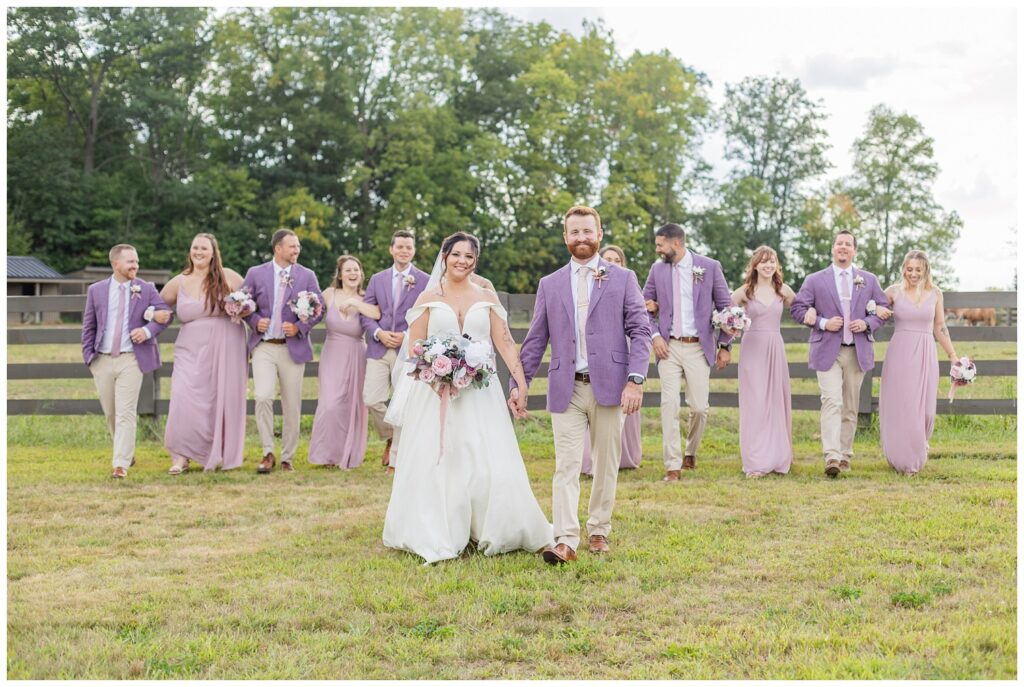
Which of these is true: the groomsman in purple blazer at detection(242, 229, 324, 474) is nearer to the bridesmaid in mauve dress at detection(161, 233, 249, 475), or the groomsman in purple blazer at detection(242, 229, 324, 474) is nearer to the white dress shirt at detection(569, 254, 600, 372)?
the bridesmaid in mauve dress at detection(161, 233, 249, 475)

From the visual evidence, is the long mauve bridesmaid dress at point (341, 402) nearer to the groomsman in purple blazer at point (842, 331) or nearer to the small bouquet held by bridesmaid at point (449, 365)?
the small bouquet held by bridesmaid at point (449, 365)

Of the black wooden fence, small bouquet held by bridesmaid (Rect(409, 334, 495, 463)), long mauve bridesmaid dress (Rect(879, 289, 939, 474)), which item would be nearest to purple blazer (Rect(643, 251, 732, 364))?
long mauve bridesmaid dress (Rect(879, 289, 939, 474))

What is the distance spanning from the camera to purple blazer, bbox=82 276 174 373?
10.0 m

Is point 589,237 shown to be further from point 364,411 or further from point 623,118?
point 623,118

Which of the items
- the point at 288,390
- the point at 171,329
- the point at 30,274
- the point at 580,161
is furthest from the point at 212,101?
the point at 288,390

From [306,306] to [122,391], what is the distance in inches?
75.9

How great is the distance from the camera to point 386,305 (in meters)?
10.5

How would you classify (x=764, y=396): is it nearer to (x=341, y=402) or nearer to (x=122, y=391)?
(x=341, y=402)

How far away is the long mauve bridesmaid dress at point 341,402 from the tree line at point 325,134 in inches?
1117

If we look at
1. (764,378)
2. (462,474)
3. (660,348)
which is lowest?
(462,474)

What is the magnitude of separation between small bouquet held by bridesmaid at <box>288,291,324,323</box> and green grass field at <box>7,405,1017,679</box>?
5.81 ft

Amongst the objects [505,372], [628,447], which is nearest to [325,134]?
[505,372]

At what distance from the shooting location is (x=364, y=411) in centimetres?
1081

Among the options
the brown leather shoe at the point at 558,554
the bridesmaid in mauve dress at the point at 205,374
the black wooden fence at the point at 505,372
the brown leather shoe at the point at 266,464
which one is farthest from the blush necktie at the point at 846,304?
the bridesmaid in mauve dress at the point at 205,374
